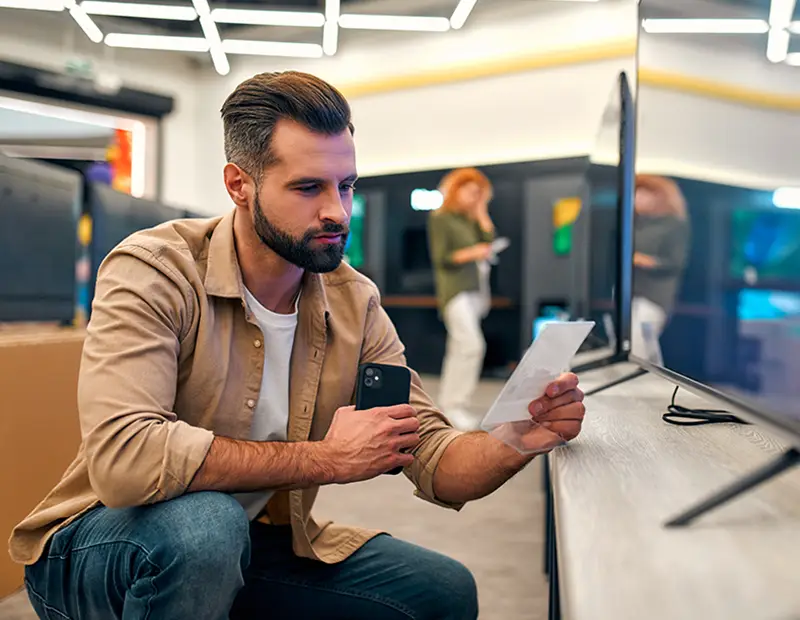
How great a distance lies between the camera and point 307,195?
1.24 meters

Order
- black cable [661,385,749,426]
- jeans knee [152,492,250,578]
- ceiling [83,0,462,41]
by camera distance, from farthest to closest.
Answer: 1. ceiling [83,0,462,41]
2. black cable [661,385,749,426]
3. jeans knee [152,492,250,578]

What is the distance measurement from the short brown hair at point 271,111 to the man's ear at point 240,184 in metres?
0.01

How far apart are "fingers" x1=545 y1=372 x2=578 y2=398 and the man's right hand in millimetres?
210

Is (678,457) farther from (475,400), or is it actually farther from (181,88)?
(181,88)

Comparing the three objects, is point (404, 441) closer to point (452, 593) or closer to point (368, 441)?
point (368, 441)

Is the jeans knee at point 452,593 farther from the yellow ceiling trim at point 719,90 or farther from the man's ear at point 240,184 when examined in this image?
the yellow ceiling trim at point 719,90

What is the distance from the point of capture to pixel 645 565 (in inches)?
25.0

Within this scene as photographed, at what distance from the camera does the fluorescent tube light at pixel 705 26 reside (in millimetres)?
882

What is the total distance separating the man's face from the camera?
1.22 m

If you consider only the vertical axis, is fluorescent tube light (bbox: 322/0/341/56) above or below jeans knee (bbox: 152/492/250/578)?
above

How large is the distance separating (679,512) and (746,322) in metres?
0.31

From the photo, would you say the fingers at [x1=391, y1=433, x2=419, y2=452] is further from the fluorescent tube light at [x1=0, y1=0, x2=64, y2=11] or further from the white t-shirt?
the fluorescent tube light at [x1=0, y1=0, x2=64, y2=11]

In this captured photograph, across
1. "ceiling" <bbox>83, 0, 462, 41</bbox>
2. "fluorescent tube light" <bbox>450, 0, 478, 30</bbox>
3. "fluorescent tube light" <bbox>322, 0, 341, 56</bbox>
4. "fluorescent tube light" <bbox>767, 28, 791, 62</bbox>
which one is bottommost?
"fluorescent tube light" <bbox>767, 28, 791, 62</bbox>

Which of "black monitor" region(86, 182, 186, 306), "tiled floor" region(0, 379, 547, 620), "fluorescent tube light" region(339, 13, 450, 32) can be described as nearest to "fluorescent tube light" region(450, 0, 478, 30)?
"fluorescent tube light" region(339, 13, 450, 32)
